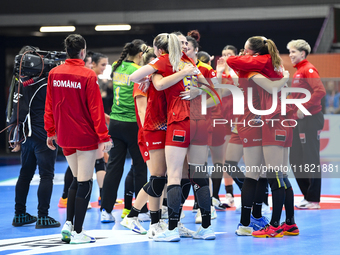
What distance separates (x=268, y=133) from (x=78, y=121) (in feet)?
5.03

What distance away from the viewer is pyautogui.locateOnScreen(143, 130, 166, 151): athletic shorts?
365cm

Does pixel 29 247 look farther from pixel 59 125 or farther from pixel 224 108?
pixel 224 108

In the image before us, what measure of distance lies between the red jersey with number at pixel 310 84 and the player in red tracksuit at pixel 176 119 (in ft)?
6.42

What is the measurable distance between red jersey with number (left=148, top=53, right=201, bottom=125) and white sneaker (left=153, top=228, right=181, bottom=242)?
0.88m

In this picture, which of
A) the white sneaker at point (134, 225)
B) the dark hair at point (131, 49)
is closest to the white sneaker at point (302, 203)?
the white sneaker at point (134, 225)

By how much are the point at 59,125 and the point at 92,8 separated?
9506 millimetres

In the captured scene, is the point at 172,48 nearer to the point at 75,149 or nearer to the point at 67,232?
the point at 75,149

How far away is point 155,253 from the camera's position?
3281 millimetres

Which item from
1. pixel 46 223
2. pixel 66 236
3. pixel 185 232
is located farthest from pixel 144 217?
pixel 66 236

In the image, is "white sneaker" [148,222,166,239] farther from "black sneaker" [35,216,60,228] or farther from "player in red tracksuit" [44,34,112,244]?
"black sneaker" [35,216,60,228]

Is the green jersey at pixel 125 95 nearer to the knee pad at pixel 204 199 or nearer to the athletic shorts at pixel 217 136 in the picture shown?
the athletic shorts at pixel 217 136

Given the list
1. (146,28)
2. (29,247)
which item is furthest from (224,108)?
(146,28)

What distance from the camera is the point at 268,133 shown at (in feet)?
12.2

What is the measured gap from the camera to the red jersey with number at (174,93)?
355cm
